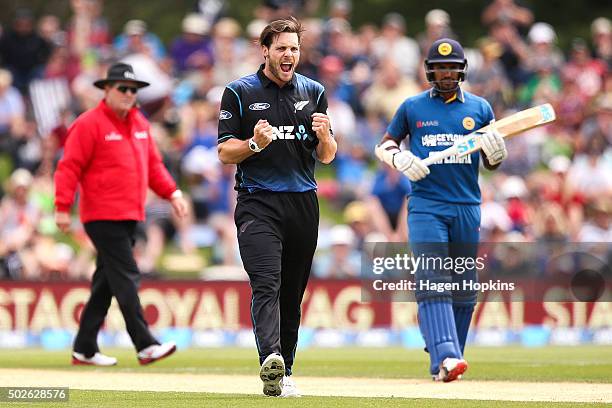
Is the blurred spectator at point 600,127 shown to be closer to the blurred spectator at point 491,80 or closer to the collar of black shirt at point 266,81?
the blurred spectator at point 491,80

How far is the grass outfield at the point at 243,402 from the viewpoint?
9.88 metres

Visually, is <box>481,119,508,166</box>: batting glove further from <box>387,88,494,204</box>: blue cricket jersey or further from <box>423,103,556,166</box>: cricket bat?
<box>387,88,494,204</box>: blue cricket jersey

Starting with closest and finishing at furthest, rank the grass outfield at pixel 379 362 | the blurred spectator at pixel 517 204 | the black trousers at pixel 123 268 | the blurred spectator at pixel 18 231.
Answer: the grass outfield at pixel 379 362, the black trousers at pixel 123 268, the blurred spectator at pixel 18 231, the blurred spectator at pixel 517 204

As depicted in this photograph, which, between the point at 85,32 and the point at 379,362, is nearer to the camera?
the point at 379,362

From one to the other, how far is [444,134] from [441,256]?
1.07 metres

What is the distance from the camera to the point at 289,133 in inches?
421

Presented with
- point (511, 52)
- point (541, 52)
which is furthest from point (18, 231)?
point (541, 52)

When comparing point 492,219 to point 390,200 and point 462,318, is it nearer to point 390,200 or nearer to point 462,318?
point 390,200

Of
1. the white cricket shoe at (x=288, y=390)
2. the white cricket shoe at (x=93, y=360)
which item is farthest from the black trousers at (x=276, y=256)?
the white cricket shoe at (x=93, y=360)

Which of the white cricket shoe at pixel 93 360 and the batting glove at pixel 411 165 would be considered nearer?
the batting glove at pixel 411 165

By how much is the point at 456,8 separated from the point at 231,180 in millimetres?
13418

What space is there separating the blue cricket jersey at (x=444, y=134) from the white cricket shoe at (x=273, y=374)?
2743mm

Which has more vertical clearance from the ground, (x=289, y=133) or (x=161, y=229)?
(x=289, y=133)

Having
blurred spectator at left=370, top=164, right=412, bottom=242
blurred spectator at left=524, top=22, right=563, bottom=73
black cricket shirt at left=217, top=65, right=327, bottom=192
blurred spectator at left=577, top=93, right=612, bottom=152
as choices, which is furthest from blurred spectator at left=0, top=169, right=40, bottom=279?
black cricket shirt at left=217, top=65, right=327, bottom=192
